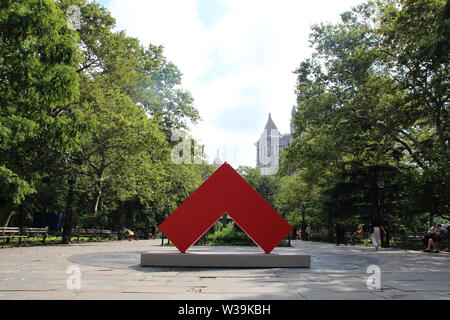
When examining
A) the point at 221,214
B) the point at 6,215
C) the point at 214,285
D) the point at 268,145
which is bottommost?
the point at 214,285

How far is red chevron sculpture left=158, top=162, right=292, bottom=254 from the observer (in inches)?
423

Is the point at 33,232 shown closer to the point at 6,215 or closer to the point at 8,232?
the point at 6,215

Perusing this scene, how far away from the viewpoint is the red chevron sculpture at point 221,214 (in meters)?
10.8

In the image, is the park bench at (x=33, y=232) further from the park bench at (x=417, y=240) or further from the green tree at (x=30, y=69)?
the park bench at (x=417, y=240)

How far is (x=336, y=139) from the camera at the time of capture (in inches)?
862

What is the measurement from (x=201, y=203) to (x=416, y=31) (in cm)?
1150

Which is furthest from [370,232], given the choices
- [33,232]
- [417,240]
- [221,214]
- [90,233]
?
[221,214]

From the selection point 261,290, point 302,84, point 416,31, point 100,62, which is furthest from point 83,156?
point 261,290

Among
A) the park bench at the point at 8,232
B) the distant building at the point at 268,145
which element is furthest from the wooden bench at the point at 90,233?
the distant building at the point at 268,145

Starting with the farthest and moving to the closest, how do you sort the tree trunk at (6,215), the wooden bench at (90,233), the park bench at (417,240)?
the wooden bench at (90,233) → the tree trunk at (6,215) → the park bench at (417,240)

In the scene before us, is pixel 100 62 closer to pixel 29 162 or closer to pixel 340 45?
pixel 29 162

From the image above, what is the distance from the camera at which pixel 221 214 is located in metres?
10.8

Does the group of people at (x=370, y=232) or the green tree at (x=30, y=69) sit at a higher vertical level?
the green tree at (x=30, y=69)
